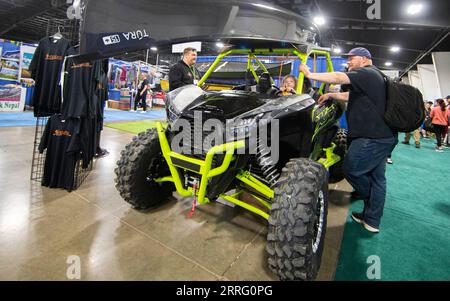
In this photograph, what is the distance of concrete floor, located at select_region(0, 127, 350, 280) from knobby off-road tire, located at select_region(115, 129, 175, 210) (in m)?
0.23

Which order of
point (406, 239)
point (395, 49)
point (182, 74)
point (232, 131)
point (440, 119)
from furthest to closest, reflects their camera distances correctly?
point (395, 49), point (440, 119), point (182, 74), point (406, 239), point (232, 131)

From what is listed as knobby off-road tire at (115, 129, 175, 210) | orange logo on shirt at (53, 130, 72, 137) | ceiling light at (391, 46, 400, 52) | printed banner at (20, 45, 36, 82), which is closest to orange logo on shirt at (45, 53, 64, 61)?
orange logo on shirt at (53, 130, 72, 137)

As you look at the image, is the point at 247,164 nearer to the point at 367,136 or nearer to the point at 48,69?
the point at 367,136

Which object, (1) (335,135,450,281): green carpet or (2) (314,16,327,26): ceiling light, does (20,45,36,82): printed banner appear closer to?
(2) (314,16,327,26): ceiling light

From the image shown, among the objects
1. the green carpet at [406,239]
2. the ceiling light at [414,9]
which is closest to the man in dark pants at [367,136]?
the green carpet at [406,239]

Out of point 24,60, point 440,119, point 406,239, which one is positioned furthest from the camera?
point 24,60

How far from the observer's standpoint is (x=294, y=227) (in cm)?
158

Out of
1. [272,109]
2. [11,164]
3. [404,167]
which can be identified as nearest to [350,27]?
[404,167]

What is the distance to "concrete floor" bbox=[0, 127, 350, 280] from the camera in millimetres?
1768

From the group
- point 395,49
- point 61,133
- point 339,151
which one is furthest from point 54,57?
point 395,49

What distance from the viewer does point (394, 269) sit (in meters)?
1.99

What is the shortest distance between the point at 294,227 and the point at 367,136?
5.09 feet

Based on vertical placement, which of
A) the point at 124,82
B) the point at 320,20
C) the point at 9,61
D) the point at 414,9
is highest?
the point at 320,20
